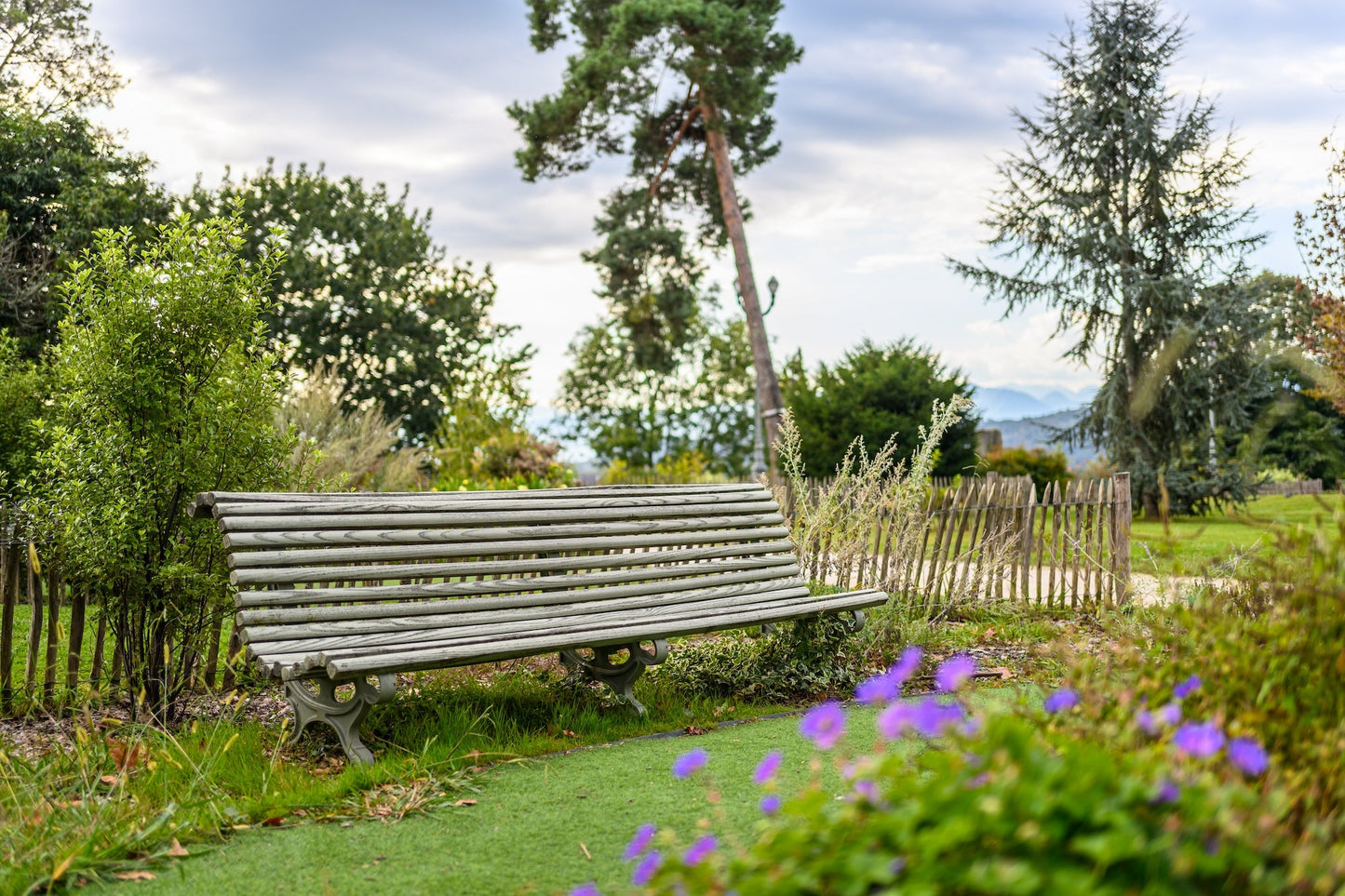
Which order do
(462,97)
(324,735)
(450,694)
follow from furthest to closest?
(462,97)
(450,694)
(324,735)

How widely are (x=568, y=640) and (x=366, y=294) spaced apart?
72.1 ft

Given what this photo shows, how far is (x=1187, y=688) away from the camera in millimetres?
1935

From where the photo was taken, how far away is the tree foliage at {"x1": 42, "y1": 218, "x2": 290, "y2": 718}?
421 centimetres

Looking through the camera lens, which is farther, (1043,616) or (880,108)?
(880,108)

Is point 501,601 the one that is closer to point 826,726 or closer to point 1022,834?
point 826,726

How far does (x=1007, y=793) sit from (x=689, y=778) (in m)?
2.22

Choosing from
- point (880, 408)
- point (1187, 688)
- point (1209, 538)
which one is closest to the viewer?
point (1187, 688)

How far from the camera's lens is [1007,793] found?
1413mm

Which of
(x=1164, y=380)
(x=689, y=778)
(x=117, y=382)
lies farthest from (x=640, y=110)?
(x=689, y=778)

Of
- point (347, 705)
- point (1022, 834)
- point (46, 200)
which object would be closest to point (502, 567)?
point (347, 705)

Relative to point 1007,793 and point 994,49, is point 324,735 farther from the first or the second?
point 994,49

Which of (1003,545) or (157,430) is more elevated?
(157,430)

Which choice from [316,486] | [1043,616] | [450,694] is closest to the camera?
[450,694]

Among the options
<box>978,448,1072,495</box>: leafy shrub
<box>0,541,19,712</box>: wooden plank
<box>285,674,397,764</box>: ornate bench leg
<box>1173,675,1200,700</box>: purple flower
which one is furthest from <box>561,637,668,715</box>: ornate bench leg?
<box>978,448,1072,495</box>: leafy shrub
